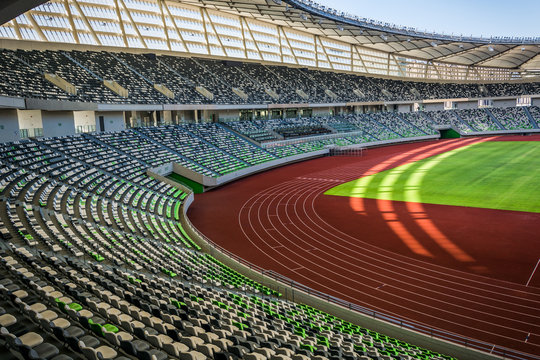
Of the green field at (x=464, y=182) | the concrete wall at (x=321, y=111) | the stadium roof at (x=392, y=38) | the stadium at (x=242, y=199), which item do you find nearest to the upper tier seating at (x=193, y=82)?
the stadium at (x=242, y=199)

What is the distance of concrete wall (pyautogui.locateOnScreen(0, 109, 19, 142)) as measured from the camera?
2787cm

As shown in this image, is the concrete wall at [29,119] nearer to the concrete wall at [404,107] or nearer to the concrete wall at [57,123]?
the concrete wall at [57,123]

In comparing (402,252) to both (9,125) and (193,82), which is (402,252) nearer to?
(9,125)

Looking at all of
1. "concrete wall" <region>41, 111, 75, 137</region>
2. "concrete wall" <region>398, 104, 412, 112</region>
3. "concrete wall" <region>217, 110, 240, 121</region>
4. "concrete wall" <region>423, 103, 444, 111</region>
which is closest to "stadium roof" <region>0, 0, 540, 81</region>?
"concrete wall" <region>423, 103, 444, 111</region>

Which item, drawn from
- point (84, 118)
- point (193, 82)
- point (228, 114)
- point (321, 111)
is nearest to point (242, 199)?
point (84, 118)

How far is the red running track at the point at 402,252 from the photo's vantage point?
578 inches

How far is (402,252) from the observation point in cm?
2025

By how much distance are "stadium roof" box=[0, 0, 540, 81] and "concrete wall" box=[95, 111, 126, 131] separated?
1051cm

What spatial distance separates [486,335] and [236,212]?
18.8 metres

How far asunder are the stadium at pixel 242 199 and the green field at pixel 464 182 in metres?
0.34

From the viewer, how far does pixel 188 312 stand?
1053 centimetres

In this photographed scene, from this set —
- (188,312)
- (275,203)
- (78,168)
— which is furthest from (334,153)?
(188,312)

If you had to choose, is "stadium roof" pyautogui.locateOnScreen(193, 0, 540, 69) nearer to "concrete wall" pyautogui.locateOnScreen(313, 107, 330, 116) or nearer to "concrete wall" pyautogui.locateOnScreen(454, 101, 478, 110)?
"concrete wall" pyautogui.locateOnScreen(454, 101, 478, 110)

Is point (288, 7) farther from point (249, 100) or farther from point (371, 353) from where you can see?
point (371, 353)
